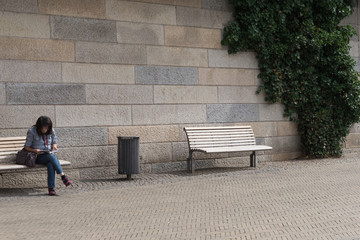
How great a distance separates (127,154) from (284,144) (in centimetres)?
434

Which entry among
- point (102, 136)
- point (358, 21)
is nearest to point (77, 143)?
point (102, 136)

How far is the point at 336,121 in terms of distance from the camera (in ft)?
38.4

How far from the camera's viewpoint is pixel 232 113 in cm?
1068

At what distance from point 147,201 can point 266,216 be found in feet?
5.85

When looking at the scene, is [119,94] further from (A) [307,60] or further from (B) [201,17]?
(A) [307,60]

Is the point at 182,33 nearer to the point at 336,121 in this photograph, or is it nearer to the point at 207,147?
the point at 207,147

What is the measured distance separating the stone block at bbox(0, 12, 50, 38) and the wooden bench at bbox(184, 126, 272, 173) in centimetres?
330

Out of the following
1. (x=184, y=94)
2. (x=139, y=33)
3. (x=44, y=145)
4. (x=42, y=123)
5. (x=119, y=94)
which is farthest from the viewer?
(x=184, y=94)

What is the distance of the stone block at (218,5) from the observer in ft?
34.1

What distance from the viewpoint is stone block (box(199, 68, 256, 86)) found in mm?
10320

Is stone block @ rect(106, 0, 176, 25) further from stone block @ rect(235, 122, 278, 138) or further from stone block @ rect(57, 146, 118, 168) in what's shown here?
stone block @ rect(235, 122, 278, 138)

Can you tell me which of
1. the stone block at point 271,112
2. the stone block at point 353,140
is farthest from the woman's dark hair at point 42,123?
the stone block at point 353,140

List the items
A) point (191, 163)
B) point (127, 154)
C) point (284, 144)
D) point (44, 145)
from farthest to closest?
point (284, 144)
point (191, 163)
point (127, 154)
point (44, 145)

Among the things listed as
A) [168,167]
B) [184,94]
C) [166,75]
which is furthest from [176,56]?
[168,167]
